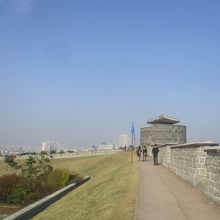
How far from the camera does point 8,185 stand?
32.3 meters

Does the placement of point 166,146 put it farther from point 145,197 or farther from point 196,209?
point 196,209

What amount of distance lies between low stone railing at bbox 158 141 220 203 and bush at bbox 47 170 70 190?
14292 millimetres

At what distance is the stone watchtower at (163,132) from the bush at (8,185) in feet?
88.5

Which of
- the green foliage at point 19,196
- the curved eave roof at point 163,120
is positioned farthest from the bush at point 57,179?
the curved eave roof at point 163,120

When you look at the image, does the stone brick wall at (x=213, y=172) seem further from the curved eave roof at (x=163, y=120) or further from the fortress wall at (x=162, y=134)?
the curved eave roof at (x=163, y=120)

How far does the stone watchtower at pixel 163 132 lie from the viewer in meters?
59.0

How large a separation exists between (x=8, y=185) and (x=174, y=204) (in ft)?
70.3

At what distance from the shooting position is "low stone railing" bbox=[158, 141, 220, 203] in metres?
13.4

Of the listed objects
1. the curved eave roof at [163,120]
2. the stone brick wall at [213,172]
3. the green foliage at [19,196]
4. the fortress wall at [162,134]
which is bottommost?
the green foliage at [19,196]

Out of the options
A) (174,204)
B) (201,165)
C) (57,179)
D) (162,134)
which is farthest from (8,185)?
(162,134)

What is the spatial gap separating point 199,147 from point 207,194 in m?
2.53

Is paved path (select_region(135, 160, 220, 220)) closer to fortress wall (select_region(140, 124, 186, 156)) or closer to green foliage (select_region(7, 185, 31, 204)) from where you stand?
green foliage (select_region(7, 185, 31, 204))

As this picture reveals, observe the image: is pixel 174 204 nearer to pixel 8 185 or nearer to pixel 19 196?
pixel 19 196

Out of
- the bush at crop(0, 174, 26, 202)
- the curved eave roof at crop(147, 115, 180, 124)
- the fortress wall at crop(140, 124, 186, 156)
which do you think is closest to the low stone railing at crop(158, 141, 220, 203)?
the bush at crop(0, 174, 26, 202)
